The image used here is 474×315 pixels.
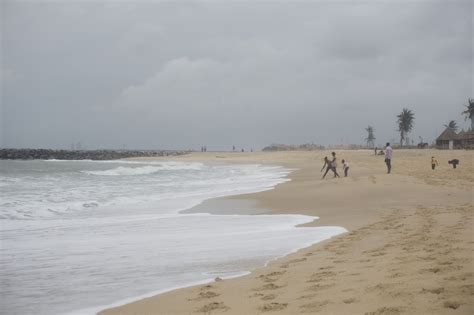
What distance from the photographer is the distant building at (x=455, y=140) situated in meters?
67.7

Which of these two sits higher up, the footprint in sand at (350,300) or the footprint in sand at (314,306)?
the footprint in sand at (350,300)

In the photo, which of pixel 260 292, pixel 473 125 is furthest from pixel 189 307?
pixel 473 125

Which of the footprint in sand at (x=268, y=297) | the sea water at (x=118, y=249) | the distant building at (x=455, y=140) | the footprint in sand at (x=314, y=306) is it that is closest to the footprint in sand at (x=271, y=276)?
the sea water at (x=118, y=249)

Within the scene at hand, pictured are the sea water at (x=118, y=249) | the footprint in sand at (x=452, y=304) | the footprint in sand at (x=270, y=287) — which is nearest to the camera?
the footprint in sand at (x=452, y=304)

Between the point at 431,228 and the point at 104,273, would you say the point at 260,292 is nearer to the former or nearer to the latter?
the point at 104,273

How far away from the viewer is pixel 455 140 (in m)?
70.4

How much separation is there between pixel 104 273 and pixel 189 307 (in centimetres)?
218

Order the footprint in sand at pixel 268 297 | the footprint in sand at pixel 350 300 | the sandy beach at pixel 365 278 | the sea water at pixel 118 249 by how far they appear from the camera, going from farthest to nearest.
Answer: the sea water at pixel 118 249 < the footprint in sand at pixel 268 297 < the footprint in sand at pixel 350 300 < the sandy beach at pixel 365 278

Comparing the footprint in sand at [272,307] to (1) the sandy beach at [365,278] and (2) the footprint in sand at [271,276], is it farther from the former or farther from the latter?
(2) the footprint in sand at [271,276]

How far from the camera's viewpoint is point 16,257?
287 inches

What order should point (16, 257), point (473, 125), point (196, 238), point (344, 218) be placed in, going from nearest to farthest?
point (16, 257)
point (196, 238)
point (344, 218)
point (473, 125)

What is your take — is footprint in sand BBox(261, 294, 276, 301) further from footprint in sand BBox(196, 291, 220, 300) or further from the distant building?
the distant building

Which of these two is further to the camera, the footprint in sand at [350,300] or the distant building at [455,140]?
the distant building at [455,140]

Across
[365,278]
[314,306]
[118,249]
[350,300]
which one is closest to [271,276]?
[365,278]
